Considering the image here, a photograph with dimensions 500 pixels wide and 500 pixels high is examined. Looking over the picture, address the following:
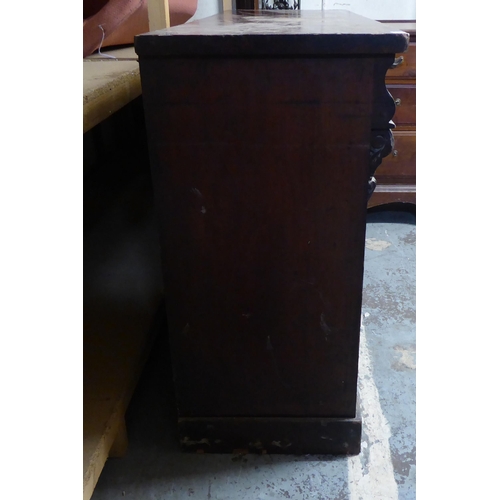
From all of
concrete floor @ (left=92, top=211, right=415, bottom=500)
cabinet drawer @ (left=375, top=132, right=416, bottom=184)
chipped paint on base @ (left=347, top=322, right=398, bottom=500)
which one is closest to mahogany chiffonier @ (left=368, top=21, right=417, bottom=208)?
cabinet drawer @ (left=375, top=132, right=416, bottom=184)

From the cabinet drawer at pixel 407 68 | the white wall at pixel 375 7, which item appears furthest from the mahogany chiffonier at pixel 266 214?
the white wall at pixel 375 7

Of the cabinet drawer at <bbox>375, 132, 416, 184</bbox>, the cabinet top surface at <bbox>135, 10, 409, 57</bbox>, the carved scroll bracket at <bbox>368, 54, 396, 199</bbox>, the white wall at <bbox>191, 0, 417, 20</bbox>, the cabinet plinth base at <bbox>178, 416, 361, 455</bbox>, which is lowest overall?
the cabinet plinth base at <bbox>178, 416, 361, 455</bbox>

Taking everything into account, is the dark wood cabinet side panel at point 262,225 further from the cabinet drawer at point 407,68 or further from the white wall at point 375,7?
the white wall at point 375,7

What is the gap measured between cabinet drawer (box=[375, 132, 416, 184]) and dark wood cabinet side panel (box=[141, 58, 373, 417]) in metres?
1.32

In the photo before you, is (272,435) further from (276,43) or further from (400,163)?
(400,163)

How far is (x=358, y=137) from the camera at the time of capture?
0.77 metres

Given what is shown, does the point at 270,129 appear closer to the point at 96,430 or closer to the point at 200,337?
the point at 200,337

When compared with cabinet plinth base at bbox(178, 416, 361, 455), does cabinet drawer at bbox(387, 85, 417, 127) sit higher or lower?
higher

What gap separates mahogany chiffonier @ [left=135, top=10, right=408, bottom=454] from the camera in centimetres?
73

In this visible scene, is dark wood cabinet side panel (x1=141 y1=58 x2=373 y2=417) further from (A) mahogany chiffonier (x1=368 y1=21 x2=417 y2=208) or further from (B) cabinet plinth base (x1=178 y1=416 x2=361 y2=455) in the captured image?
(A) mahogany chiffonier (x1=368 y1=21 x2=417 y2=208)

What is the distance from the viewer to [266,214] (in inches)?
32.4

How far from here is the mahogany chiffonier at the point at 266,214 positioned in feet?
2.39

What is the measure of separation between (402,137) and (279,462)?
1509 mm

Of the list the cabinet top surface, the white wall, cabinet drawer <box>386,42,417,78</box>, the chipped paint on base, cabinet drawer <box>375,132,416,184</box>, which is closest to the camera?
the cabinet top surface
